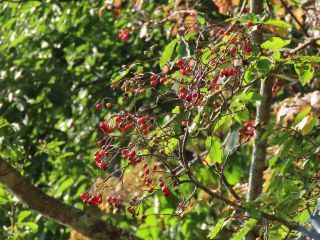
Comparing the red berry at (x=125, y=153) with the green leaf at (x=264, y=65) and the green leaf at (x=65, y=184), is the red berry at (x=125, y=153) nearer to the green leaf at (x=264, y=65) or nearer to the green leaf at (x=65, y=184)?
the green leaf at (x=264, y=65)

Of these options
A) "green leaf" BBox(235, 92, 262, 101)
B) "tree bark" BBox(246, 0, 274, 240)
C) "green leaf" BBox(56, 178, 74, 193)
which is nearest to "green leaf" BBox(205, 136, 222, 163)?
"green leaf" BBox(235, 92, 262, 101)

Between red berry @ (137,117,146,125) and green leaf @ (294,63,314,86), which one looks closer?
red berry @ (137,117,146,125)

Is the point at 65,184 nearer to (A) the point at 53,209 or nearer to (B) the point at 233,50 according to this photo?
(A) the point at 53,209

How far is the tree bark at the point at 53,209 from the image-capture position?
2.67m

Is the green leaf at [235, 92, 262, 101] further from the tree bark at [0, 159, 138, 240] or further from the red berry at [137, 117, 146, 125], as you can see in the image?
the tree bark at [0, 159, 138, 240]

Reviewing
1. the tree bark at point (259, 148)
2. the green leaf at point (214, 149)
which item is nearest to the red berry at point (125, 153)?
the green leaf at point (214, 149)

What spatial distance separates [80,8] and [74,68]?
0.37 metres

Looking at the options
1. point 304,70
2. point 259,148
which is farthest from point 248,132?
point 304,70

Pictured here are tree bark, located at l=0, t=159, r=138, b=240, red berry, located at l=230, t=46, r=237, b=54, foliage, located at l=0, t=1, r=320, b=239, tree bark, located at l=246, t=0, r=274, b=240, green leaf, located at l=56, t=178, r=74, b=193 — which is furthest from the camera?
green leaf, located at l=56, t=178, r=74, b=193

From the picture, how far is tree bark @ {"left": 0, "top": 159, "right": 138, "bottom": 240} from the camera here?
267cm

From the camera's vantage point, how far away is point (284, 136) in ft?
8.55

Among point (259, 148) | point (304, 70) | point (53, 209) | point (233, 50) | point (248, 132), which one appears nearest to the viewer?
point (233, 50)

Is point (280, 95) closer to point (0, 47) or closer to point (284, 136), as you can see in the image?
point (0, 47)

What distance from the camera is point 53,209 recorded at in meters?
2.67
